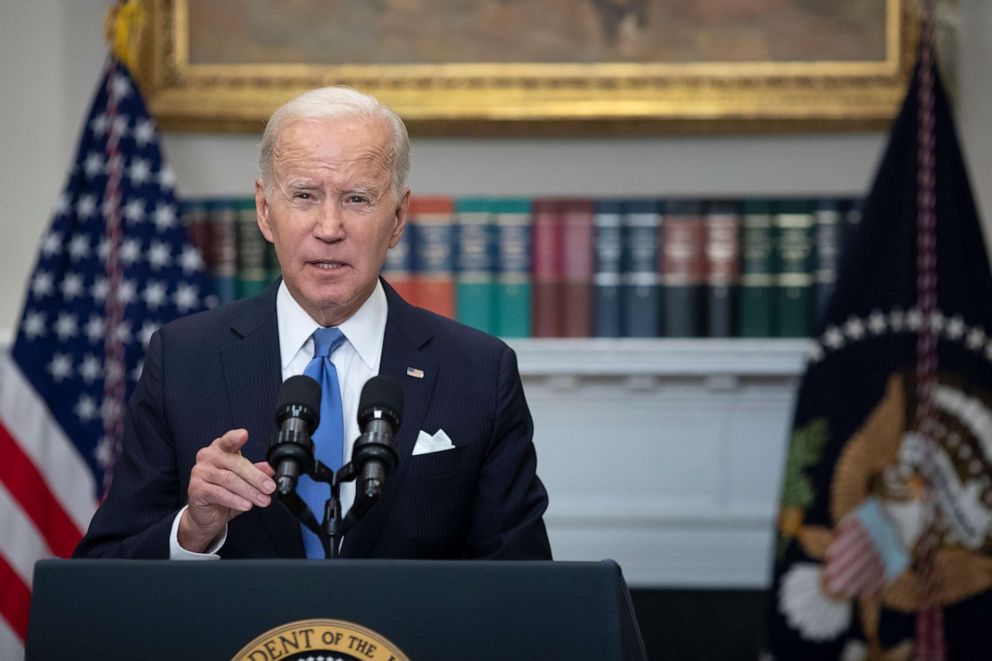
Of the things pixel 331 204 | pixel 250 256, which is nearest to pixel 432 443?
pixel 331 204

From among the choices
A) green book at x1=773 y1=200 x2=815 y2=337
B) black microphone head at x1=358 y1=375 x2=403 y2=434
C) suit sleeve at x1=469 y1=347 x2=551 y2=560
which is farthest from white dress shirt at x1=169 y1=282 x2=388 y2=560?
green book at x1=773 y1=200 x2=815 y2=337

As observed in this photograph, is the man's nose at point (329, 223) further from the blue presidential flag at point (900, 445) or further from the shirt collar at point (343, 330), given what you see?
the blue presidential flag at point (900, 445)

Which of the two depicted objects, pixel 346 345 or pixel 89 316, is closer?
pixel 346 345

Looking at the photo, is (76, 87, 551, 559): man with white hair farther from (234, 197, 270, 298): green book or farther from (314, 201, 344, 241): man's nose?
(234, 197, 270, 298): green book

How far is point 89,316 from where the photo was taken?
14.3 ft

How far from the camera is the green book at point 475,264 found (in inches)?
183

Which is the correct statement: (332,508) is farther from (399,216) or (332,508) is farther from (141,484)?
(399,216)

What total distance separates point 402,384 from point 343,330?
0.44 feet

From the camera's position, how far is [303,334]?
2092 millimetres

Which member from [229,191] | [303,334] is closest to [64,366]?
[229,191]

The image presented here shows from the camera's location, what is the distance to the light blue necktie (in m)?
1.96

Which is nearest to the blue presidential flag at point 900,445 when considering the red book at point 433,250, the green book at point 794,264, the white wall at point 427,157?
the green book at point 794,264

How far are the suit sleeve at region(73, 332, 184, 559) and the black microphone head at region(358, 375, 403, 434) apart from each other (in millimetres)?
483

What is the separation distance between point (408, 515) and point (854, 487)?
7.81ft
